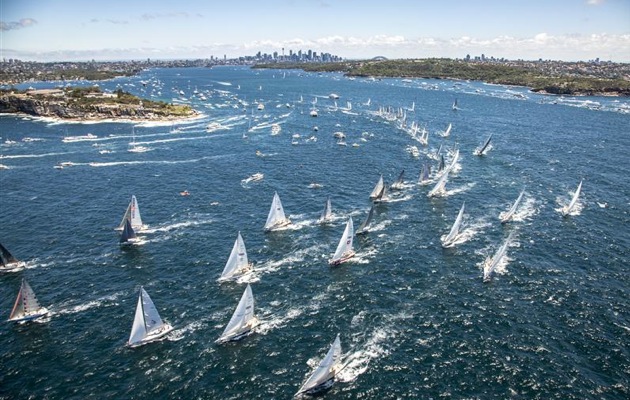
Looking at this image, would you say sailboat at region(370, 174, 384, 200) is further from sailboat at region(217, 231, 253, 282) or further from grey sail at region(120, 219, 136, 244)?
grey sail at region(120, 219, 136, 244)

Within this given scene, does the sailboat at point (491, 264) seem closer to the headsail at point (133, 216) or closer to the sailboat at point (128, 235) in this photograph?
the sailboat at point (128, 235)

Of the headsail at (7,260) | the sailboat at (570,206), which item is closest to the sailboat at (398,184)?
the sailboat at (570,206)

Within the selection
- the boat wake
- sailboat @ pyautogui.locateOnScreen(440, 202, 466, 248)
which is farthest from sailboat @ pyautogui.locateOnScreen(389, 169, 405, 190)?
the boat wake

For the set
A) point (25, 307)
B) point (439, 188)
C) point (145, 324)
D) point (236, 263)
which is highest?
point (439, 188)

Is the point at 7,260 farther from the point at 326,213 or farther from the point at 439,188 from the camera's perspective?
the point at 439,188

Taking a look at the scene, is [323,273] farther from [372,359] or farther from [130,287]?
[130,287]

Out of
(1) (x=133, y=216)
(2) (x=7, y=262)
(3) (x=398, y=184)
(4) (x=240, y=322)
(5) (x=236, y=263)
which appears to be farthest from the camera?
(3) (x=398, y=184)

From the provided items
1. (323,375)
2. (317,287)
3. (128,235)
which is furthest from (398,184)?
(323,375)
